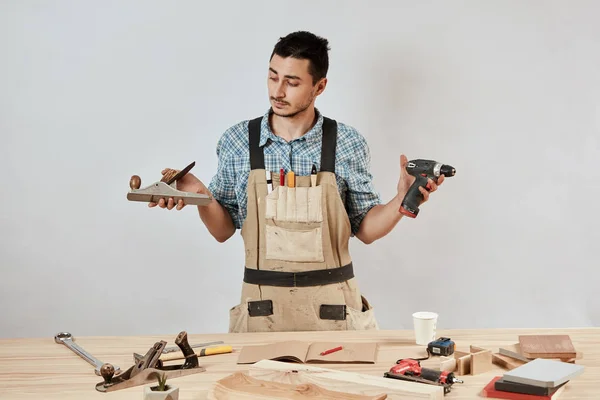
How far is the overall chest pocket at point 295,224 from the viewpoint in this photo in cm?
333

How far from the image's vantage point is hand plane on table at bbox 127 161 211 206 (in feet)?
9.43

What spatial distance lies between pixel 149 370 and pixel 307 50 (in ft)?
5.55

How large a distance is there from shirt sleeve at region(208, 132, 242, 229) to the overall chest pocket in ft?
0.81

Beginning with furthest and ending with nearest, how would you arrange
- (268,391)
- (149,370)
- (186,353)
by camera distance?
(186,353)
(149,370)
(268,391)

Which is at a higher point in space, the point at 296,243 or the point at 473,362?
the point at 296,243

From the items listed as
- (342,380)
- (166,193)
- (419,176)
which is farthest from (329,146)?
(342,380)

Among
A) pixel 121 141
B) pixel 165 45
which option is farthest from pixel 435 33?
pixel 121 141

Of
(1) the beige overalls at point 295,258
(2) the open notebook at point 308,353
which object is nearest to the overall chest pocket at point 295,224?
(1) the beige overalls at point 295,258

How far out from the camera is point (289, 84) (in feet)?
11.0

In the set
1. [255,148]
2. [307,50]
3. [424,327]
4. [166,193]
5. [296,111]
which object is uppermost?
[307,50]

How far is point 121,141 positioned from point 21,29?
0.77m

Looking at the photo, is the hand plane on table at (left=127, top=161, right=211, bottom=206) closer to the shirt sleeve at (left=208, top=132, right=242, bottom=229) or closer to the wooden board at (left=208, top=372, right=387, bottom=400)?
the shirt sleeve at (left=208, top=132, right=242, bottom=229)

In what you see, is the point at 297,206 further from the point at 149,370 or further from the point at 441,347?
Result: the point at 149,370

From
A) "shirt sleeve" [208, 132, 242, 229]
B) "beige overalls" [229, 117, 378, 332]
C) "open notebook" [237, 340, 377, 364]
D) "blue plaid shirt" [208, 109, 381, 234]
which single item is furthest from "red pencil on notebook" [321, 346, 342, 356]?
"shirt sleeve" [208, 132, 242, 229]
